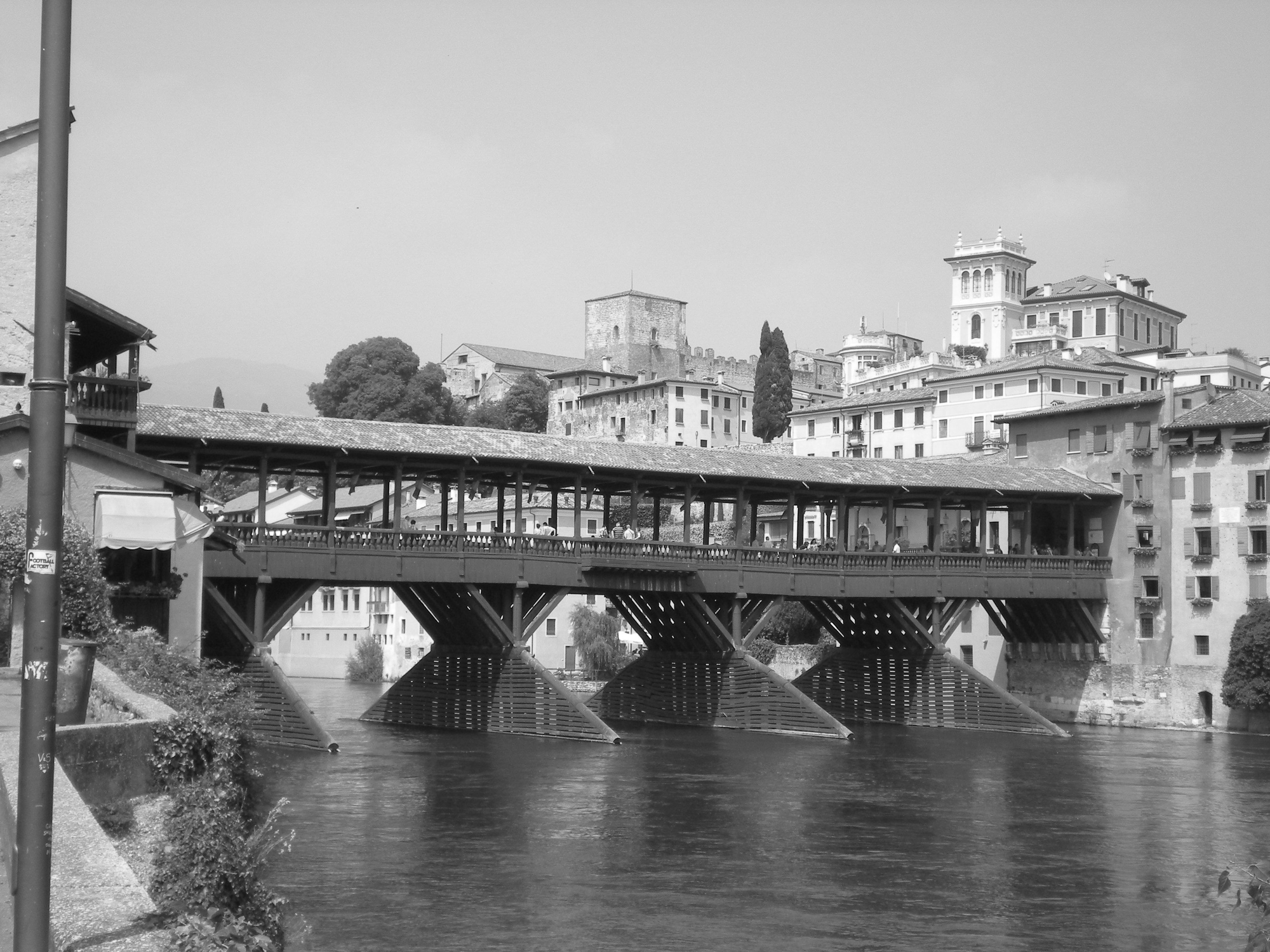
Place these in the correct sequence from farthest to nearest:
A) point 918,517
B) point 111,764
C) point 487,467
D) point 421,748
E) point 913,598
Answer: point 918,517
point 913,598
point 487,467
point 421,748
point 111,764

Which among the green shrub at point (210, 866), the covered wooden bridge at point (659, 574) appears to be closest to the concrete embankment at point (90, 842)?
the green shrub at point (210, 866)

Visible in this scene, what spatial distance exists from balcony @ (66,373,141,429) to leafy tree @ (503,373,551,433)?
82.1 meters

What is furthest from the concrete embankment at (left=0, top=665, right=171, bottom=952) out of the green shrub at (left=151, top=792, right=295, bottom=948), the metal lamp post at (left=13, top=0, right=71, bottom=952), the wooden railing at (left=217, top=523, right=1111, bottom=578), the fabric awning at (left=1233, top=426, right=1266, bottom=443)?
the fabric awning at (left=1233, top=426, right=1266, bottom=443)

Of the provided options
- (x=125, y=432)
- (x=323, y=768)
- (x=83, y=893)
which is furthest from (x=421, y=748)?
(x=83, y=893)

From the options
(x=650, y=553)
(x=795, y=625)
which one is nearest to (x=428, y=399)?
(x=795, y=625)

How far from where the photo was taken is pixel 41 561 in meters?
6.40

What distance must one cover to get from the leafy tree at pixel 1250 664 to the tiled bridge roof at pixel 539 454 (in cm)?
616

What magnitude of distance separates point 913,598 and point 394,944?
1228 inches

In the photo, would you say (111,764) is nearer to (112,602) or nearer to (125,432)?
(112,602)

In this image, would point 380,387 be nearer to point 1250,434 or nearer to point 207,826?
point 1250,434

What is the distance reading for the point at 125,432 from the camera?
30.2 meters

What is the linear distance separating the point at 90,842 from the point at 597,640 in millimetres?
54444

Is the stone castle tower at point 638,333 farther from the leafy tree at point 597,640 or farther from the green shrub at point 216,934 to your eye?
the green shrub at point 216,934

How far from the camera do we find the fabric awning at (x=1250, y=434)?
4409cm
